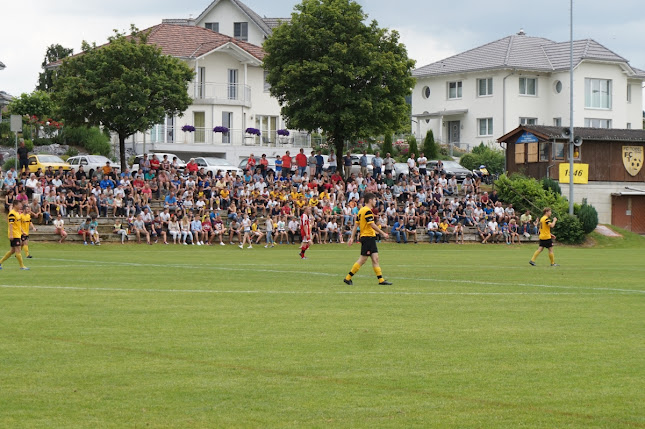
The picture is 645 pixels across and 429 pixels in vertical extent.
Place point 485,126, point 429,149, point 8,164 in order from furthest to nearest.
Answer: point 485,126, point 429,149, point 8,164

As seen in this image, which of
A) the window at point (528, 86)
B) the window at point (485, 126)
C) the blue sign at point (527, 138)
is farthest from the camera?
the window at point (485, 126)

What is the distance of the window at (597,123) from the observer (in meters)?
77.0

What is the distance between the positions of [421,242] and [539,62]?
124 feet

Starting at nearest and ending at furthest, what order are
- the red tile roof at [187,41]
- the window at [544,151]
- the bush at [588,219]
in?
the bush at [588,219] < the window at [544,151] < the red tile roof at [187,41]

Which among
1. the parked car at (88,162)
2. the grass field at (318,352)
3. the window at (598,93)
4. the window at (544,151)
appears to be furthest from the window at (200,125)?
the grass field at (318,352)

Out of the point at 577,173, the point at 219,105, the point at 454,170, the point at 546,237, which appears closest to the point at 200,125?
the point at 219,105

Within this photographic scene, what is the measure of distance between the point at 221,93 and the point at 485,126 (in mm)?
22107

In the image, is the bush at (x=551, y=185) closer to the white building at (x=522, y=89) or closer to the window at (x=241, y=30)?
the white building at (x=522, y=89)

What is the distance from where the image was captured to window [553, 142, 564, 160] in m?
53.5

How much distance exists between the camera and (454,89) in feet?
258

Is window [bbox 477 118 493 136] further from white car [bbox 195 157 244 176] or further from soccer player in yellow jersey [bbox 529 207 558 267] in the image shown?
soccer player in yellow jersey [bbox 529 207 558 267]

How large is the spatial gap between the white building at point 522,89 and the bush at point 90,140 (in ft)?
94.8

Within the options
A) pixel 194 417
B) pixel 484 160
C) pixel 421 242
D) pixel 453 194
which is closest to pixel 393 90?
pixel 453 194

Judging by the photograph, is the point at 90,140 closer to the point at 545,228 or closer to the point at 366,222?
the point at 545,228
